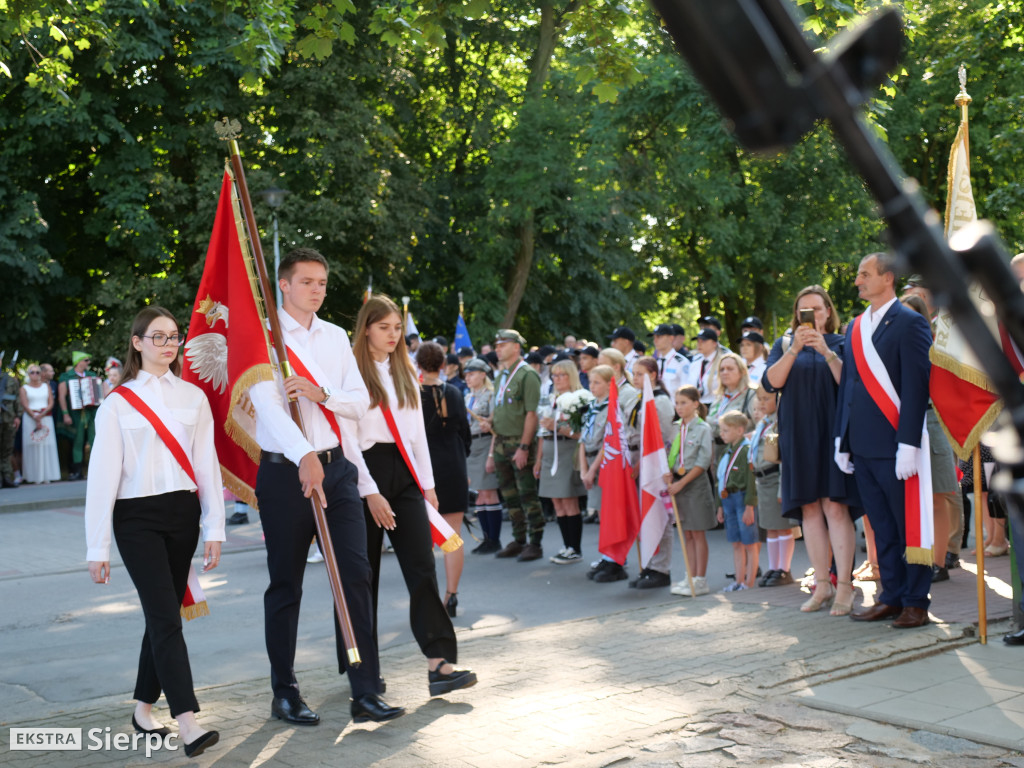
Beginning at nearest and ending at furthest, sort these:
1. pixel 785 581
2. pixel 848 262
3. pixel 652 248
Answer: pixel 785 581 < pixel 848 262 < pixel 652 248

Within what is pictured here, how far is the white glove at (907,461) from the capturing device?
684 centimetres

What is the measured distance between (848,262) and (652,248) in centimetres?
664

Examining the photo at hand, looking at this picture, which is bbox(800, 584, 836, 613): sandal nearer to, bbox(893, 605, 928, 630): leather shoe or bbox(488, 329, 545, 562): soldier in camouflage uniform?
bbox(893, 605, 928, 630): leather shoe

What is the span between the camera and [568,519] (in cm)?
1122

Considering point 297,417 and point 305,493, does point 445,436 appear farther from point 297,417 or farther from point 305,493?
point 305,493

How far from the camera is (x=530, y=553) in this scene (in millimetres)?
11367

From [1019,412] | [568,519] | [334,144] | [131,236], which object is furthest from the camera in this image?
[334,144]

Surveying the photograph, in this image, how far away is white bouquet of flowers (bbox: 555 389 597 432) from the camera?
11.2 meters

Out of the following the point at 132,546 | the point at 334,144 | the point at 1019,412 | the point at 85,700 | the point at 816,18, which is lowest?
the point at 85,700

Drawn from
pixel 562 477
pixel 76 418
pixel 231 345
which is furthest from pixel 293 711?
pixel 76 418

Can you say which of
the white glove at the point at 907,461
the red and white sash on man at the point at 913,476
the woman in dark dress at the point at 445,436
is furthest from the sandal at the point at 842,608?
the woman in dark dress at the point at 445,436

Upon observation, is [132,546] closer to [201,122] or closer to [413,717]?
[413,717]

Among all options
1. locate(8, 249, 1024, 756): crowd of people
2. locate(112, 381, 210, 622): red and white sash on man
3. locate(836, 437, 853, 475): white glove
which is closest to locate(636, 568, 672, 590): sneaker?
locate(8, 249, 1024, 756): crowd of people

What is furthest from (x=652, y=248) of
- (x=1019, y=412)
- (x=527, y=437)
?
(x=1019, y=412)
